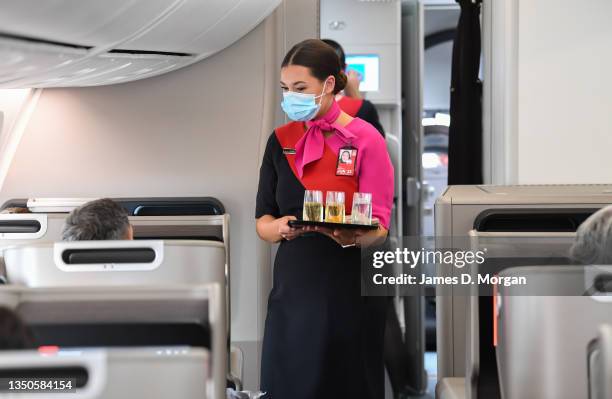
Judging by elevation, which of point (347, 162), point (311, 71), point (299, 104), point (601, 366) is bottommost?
point (601, 366)

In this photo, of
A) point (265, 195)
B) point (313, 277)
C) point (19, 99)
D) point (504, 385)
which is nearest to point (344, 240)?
point (313, 277)

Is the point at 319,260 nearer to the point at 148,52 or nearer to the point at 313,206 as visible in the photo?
the point at 313,206

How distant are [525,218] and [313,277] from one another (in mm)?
653

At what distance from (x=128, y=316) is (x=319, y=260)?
1.36m

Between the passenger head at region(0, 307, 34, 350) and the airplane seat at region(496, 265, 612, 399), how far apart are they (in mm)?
809

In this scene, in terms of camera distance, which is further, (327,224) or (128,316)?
(327,224)

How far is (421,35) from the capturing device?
234 inches

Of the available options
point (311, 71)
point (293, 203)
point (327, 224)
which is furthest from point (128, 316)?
point (311, 71)

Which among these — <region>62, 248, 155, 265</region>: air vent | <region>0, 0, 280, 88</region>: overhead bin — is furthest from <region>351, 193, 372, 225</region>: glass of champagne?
<region>0, 0, 280, 88</region>: overhead bin

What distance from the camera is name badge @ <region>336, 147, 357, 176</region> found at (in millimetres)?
2682

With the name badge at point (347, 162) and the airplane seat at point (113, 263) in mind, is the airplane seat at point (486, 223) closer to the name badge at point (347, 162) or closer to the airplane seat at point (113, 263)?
the name badge at point (347, 162)

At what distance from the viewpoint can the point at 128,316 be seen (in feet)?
4.46

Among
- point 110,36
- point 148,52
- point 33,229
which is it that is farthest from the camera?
point 33,229

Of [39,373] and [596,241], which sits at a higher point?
[596,241]
